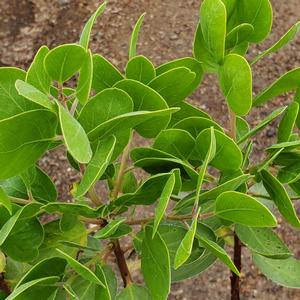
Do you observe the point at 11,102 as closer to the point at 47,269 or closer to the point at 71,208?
the point at 71,208

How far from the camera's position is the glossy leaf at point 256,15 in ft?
2.71

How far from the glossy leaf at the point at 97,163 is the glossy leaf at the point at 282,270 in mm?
456

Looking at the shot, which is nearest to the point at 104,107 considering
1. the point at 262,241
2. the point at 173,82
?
the point at 173,82

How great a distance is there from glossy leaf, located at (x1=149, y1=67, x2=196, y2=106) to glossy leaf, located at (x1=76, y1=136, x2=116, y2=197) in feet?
0.42

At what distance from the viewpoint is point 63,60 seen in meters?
0.67

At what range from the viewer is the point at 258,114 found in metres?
2.20

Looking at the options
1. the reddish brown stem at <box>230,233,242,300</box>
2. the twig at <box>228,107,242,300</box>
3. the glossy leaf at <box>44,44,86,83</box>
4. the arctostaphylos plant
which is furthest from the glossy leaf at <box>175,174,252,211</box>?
the reddish brown stem at <box>230,233,242,300</box>

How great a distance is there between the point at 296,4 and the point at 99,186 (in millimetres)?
988

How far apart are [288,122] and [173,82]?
0.48ft

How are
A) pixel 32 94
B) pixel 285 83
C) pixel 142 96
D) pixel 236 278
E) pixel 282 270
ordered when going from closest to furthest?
pixel 32 94 < pixel 142 96 < pixel 285 83 < pixel 282 270 < pixel 236 278

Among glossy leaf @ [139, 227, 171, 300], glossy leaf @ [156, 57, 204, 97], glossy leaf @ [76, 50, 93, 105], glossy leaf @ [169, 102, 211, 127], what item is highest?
glossy leaf @ [76, 50, 93, 105]

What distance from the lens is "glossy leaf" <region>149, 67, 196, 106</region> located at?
79cm

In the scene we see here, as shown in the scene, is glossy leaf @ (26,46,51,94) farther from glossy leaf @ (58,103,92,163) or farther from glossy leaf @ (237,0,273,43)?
glossy leaf @ (237,0,273,43)

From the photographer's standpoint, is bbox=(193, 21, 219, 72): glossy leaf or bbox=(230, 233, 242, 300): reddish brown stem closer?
bbox=(193, 21, 219, 72): glossy leaf
